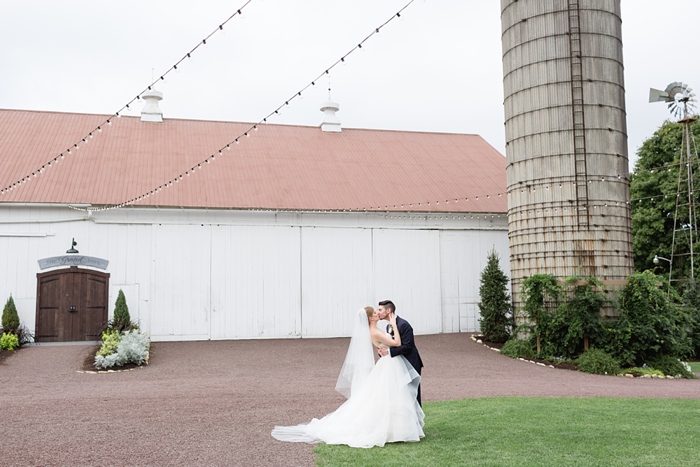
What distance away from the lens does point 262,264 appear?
21.7m

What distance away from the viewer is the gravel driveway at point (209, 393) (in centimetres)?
791

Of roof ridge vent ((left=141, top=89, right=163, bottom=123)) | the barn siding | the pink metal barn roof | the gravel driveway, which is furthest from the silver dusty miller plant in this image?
roof ridge vent ((left=141, top=89, right=163, bottom=123))

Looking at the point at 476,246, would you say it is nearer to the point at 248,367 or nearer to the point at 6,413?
the point at 248,367

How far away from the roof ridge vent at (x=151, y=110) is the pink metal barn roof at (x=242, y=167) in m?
0.35

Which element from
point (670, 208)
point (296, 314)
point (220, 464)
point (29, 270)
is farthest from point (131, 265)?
point (670, 208)

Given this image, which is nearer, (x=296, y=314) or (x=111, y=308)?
(x=111, y=308)

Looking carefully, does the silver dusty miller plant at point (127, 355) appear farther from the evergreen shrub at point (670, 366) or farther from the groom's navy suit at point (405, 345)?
the evergreen shrub at point (670, 366)

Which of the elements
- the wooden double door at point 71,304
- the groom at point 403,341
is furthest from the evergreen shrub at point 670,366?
the wooden double door at point 71,304

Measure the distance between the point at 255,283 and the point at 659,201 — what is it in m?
23.4

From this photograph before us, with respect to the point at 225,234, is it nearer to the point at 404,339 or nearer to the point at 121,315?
the point at 121,315

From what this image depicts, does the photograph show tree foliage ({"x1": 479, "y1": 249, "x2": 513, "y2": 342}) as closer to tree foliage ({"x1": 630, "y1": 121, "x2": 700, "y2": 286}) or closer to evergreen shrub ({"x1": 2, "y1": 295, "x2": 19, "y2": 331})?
evergreen shrub ({"x1": 2, "y1": 295, "x2": 19, "y2": 331})

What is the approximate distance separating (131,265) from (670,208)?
88.3 ft

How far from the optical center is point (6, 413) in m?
10.2

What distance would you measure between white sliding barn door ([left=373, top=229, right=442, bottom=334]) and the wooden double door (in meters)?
9.04
